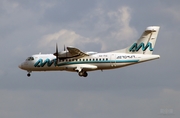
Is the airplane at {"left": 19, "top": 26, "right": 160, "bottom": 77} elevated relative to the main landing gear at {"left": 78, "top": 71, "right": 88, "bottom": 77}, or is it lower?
elevated

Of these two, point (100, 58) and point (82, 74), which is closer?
point (100, 58)

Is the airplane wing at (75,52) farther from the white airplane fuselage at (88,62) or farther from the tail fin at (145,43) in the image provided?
the tail fin at (145,43)

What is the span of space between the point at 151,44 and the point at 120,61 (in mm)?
5189

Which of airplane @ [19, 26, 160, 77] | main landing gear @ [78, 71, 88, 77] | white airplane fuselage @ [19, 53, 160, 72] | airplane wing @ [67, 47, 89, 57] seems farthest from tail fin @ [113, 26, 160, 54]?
main landing gear @ [78, 71, 88, 77]

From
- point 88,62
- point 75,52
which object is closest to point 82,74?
point 88,62

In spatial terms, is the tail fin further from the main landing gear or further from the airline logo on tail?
the main landing gear

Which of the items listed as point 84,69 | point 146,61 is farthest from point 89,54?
point 146,61

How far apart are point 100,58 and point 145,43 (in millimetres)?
6627

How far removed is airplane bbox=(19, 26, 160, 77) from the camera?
86.7 metres

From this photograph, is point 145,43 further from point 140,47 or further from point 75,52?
point 75,52

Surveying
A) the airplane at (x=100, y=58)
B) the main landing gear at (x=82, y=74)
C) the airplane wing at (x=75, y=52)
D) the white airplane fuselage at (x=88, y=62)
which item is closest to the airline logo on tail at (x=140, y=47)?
the airplane at (x=100, y=58)

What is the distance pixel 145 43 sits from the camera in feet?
289

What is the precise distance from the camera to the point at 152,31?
289 feet

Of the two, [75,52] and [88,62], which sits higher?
[75,52]
